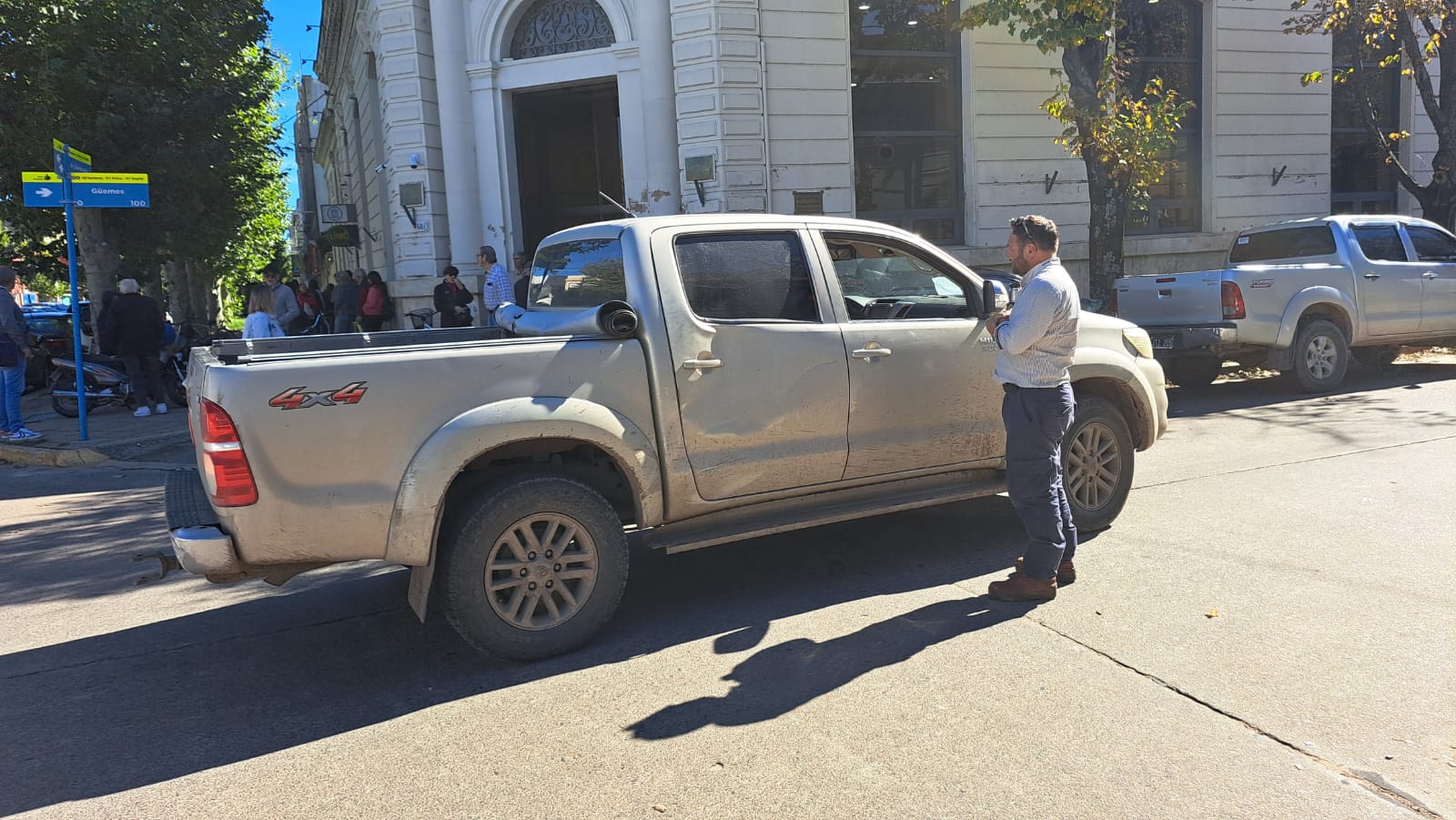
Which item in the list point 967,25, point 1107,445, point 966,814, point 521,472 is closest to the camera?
point 966,814

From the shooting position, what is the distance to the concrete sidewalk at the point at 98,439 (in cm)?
1027

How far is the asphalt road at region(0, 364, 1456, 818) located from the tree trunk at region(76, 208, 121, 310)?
12121 mm

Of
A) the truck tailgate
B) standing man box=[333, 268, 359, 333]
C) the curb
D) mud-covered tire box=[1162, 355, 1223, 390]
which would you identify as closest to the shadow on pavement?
the truck tailgate

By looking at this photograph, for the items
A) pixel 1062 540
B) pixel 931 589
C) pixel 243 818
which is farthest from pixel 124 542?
pixel 1062 540

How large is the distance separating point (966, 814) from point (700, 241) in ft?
9.23

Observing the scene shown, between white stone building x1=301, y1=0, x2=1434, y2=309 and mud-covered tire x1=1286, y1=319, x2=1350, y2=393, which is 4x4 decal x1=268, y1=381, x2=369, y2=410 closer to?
mud-covered tire x1=1286, y1=319, x2=1350, y2=393

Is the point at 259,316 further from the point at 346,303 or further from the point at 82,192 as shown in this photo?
the point at 346,303

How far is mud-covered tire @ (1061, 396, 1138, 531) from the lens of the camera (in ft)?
18.0

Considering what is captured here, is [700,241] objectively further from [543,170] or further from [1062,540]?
[543,170]

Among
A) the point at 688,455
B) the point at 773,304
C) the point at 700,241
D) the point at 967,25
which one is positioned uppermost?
the point at 967,25

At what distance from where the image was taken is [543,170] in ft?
63.3

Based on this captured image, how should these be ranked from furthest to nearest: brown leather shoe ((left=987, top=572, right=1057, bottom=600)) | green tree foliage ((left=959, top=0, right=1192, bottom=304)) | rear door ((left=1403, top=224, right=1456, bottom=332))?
green tree foliage ((left=959, top=0, right=1192, bottom=304)) → rear door ((left=1403, top=224, right=1456, bottom=332)) → brown leather shoe ((left=987, top=572, right=1057, bottom=600))

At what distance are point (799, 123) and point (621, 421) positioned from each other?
1177 cm

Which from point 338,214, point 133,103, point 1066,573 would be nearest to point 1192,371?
point 1066,573
